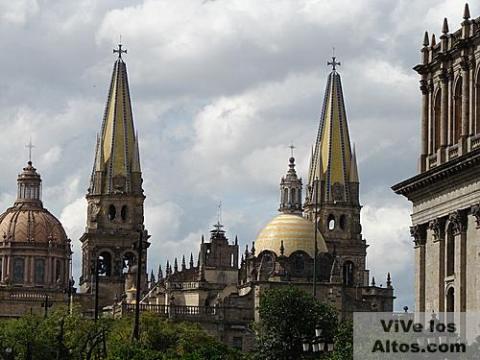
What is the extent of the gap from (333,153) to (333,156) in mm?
300

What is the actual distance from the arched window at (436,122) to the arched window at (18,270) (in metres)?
110

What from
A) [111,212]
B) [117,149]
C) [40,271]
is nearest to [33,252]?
[40,271]

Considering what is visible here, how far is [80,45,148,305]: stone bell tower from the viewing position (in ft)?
612

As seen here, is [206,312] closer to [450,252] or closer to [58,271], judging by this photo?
[58,271]

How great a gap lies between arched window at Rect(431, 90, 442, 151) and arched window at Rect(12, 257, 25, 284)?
11040cm

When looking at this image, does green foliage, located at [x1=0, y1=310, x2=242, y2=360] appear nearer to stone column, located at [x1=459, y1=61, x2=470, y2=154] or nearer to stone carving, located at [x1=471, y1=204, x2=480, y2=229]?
stone column, located at [x1=459, y1=61, x2=470, y2=154]

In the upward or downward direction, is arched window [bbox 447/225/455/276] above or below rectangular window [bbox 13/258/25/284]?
below

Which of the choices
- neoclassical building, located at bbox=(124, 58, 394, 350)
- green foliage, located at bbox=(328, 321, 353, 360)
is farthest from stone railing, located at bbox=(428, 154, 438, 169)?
neoclassical building, located at bbox=(124, 58, 394, 350)

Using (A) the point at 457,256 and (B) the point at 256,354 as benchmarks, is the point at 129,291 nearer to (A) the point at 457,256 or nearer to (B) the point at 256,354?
(B) the point at 256,354

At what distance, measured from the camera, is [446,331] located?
79062 millimetres

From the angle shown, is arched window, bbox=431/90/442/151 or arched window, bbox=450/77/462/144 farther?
arched window, bbox=431/90/442/151

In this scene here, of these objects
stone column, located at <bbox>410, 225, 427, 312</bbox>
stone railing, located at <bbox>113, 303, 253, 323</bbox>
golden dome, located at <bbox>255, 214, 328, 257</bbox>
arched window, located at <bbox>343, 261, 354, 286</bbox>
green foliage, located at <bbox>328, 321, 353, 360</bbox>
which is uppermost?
golden dome, located at <bbox>255, 214, 328, 257</bbox>

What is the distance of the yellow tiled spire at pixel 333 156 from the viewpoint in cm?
18662

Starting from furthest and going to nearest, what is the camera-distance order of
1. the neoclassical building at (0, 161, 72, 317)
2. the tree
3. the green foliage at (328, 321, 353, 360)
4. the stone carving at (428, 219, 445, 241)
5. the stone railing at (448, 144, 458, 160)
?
the neoclassical building at (0, 161, 72, 317)
the tree
the stone carving at (428, 219, 445, 241)
the stone railing at (448, 144, 458, 160)
the green foliage at (328, 321, 353, 360)
